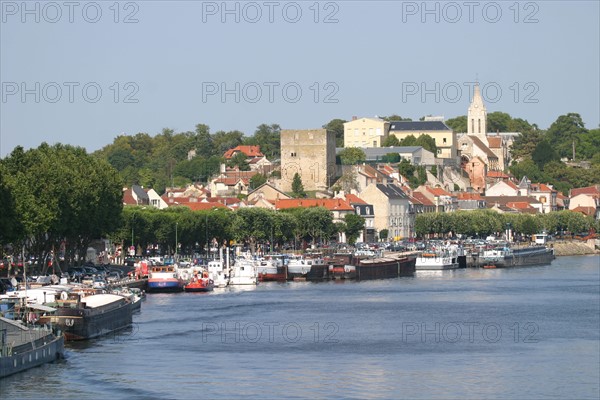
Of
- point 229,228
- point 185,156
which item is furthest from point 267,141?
point 229,228

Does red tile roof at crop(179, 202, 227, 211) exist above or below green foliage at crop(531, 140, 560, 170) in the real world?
below

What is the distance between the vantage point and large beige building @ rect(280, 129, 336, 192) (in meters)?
137

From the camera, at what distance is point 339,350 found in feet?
160

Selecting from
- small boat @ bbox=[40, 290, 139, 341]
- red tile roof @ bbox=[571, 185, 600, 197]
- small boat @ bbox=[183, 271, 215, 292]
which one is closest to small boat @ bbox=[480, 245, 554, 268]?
small boat @ bbox=[183, 271, 215, 292]

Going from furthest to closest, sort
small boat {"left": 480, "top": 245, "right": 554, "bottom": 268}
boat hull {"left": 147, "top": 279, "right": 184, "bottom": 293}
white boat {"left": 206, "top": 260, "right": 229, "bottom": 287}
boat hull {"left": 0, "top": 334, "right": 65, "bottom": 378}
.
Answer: small boat {"left": 480, "top": 245, "right": 554, "bottom": 268}
white boat {"left": 206, "top": 260, "right": 229, "bottom": 287}
boat hull {"left": 147, "top": 279, "right": 184, "bottom": 293}
boat hull {"left": 0, "top": 334, "right": 65, "bottom": 378}

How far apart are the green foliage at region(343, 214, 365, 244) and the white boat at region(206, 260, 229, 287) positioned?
36.6 m

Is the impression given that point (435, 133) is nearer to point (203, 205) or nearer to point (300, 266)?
point (203, 205)

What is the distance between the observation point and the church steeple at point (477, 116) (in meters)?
188

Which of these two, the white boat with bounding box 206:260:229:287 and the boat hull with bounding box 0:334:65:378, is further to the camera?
the white boat with bounding box 206:260:229:287

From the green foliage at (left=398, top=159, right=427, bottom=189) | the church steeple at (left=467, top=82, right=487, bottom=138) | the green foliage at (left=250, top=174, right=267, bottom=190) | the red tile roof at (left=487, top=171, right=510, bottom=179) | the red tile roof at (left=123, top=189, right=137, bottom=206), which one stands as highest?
the church steeple at (left=467, top=82, right=487, bottom=138)

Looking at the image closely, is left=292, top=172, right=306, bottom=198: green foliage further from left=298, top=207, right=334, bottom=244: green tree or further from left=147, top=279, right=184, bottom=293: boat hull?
left=147, top=279, right=184, bottom=293: boat hull

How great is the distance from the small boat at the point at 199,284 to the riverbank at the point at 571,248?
208 feet

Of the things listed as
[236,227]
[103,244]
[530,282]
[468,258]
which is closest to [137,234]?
[103,244]

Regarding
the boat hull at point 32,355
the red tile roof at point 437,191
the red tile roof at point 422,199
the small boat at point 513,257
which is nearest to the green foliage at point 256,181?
the red tile roof at point 422,199
